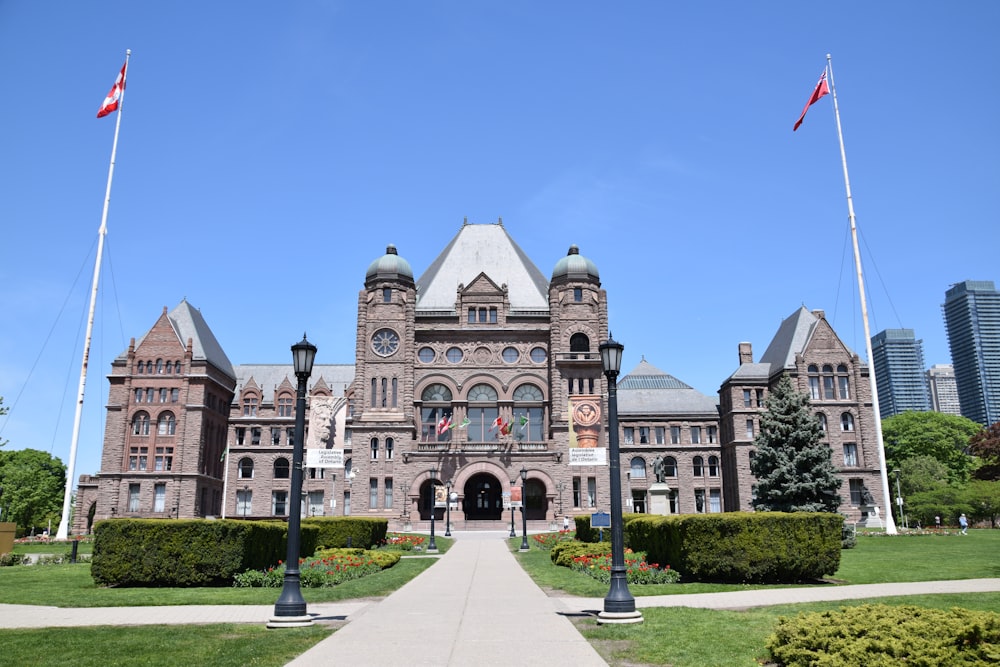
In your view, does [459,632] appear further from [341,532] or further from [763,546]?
[341,532]

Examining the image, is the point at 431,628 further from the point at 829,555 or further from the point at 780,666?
the point at 829,555

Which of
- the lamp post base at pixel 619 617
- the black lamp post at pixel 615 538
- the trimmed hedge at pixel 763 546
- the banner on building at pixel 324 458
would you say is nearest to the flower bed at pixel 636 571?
the trimmed hedge at pixel 763 546

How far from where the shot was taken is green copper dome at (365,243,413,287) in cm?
7206

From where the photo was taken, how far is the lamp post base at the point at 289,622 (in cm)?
1378

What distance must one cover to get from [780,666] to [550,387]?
60.9 m

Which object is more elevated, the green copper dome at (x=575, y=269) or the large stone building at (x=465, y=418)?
the green copper dome at (x=575, y=269)

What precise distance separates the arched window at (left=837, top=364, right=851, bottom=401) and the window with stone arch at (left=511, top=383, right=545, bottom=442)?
2859 centimetres

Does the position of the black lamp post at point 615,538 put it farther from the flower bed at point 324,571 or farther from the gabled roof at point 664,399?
the gabled roof at point 664,399

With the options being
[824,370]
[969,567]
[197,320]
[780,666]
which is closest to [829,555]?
[969,567]

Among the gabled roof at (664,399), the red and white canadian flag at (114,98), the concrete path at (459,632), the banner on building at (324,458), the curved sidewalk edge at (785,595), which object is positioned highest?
the red and white canadian flag at (114,98)

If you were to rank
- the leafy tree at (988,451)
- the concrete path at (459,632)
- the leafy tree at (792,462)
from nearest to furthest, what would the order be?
the concrete path at (459,632), the leafy tree at (792,462), the leafy tree at (988,451)

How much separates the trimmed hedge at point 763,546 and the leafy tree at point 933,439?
7661cm

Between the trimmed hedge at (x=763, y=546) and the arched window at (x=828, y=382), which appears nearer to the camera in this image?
the trimmed hedge at (x=763, y=546)

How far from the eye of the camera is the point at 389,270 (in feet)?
237
